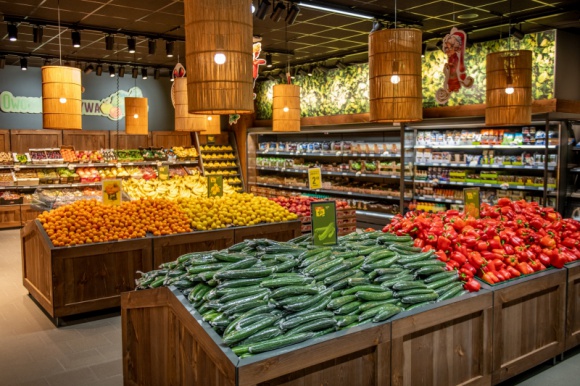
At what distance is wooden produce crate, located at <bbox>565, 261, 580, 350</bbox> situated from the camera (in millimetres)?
4410

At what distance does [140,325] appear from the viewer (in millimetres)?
3623

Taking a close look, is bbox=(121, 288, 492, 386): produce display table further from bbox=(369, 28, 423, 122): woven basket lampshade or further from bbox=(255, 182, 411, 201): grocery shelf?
bbox=(255, 182, 411, 201): grocery shelf

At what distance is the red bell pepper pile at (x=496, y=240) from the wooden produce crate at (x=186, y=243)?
2.62 metres

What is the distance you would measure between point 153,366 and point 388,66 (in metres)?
2.80

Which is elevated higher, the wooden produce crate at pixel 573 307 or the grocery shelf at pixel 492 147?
the grocery shelf at pixel 492 147

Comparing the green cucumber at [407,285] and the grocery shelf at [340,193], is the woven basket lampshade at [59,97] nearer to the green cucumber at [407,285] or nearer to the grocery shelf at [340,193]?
the green cucumber at [407,285]

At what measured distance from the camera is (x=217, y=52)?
3.22m

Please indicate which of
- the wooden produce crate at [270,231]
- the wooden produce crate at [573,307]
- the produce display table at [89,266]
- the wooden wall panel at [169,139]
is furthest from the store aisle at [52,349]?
the wooden wall panel at [169,139]

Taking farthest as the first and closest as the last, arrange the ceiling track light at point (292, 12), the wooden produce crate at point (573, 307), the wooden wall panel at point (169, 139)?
the wooden wall panel at point (169, 139) → the ceiling track light at point (292, 12) → the wooden produce crate at point (573, 307)

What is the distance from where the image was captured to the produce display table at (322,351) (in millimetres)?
2656

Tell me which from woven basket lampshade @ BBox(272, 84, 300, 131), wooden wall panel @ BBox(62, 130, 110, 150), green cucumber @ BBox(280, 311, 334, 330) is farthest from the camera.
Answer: wooden wall panel @ BBox(62, 130, 110, 150)

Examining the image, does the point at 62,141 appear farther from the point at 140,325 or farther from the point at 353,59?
the point at 140,325

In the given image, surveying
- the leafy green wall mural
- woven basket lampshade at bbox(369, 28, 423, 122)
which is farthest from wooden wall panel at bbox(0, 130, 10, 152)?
woven basket lampshade at bbox(369, 28, 423, 122)

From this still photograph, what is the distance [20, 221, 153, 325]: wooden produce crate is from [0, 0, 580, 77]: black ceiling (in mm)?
3491
